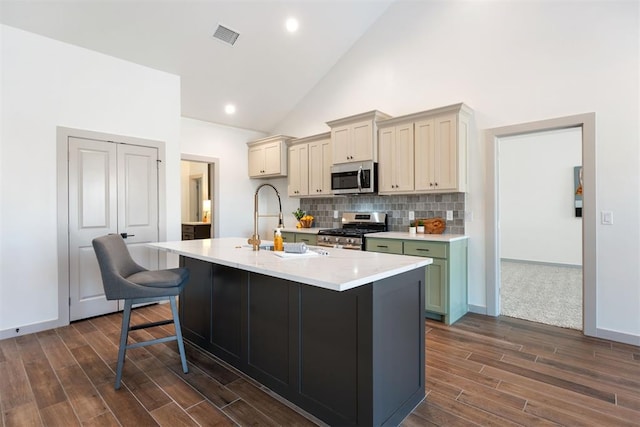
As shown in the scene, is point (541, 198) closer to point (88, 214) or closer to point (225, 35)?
point (225, 35)

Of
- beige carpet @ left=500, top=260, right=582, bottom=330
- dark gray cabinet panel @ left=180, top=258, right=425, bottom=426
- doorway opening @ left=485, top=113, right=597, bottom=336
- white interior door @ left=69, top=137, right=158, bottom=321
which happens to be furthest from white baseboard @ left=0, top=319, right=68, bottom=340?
beige carpet @ left=500, top=260, right=582, bottom=330

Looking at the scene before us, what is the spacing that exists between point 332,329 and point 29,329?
10.9 ft

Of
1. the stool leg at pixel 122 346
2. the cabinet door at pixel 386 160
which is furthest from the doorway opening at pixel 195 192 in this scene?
the stool leg at pixel 122 346

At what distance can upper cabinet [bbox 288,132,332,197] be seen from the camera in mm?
5113

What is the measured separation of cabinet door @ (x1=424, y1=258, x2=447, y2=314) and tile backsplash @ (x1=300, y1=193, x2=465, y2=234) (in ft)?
2.33

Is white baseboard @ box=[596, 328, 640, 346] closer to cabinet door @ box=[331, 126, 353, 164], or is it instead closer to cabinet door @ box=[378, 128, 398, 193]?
cabinet door @ box=[378, 128, 398, 193]

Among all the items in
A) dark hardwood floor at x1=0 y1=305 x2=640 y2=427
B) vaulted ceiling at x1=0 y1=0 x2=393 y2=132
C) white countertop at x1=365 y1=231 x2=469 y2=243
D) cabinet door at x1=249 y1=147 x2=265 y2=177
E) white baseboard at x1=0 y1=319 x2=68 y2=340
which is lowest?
dark hardwood floor at x1=0 y1=305 x2=640 y2=427

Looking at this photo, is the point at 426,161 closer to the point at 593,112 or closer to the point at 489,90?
the point at 489,90

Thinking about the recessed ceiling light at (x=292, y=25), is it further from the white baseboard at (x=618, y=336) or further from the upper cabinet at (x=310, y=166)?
the white baseboard at (x=618, y=336)

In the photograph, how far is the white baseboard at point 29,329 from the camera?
3191mm

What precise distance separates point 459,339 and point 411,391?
136cm

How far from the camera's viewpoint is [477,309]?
3902 mm

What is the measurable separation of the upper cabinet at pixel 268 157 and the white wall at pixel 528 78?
1476mm

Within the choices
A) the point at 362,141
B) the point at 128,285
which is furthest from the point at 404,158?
the point at 128,285
